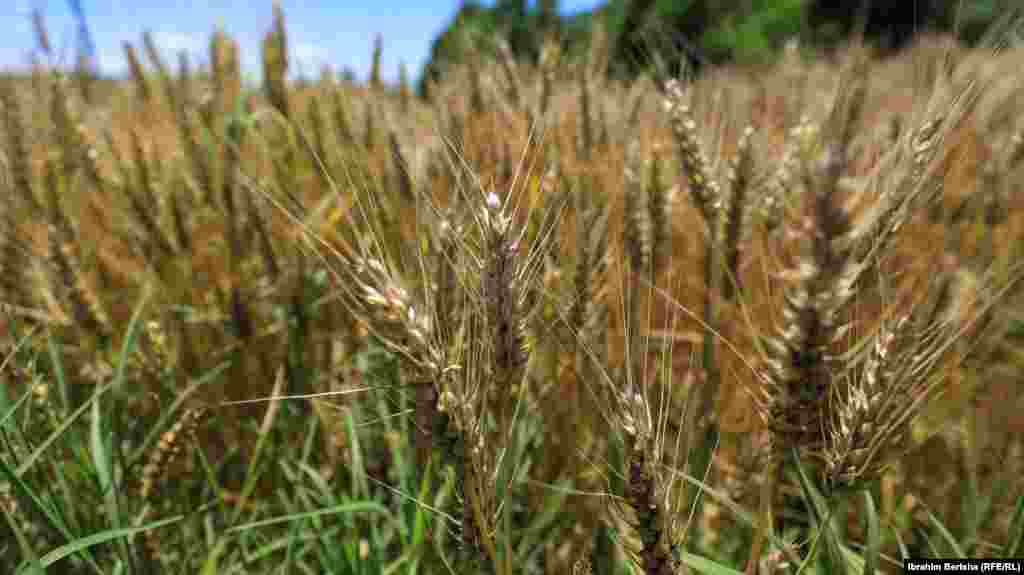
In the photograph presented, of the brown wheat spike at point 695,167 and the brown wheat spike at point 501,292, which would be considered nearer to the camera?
the brown wheat spike at point 501,292

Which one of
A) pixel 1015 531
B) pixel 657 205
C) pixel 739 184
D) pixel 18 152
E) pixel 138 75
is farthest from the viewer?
pixel 138 75

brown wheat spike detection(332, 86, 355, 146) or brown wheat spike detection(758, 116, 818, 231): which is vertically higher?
brown wheat spike detection(332, 86, 355, 146)

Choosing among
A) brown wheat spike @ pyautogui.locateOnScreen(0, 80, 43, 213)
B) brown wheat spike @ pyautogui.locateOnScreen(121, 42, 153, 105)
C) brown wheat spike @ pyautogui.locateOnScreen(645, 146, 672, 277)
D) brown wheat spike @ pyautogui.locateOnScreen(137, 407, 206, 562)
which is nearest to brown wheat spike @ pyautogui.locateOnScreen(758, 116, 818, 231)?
brown wheat spike @ pyautogui.locateOnScreen(645, 146, 672, 277)

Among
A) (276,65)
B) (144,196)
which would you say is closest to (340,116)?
(276,65)

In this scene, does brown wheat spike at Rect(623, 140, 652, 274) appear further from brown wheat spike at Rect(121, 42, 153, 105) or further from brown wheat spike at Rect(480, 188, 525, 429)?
brown wheat spike at Rect(121, 42, 153, 105)

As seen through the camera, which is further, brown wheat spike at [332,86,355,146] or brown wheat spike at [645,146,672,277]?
brown wheat spike at [332,86,355,146]

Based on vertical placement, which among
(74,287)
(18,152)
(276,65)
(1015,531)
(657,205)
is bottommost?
(1015,531)

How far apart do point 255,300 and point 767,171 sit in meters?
1.13

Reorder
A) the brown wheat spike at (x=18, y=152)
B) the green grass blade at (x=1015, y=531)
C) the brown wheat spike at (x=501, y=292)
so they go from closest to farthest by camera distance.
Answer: the brown wheat spike at (x=501, y=292) < the green grass blade at (x=1015, y=531) < the brown wheat spike at (x=18, y=152)

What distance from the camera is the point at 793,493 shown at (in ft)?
3.63

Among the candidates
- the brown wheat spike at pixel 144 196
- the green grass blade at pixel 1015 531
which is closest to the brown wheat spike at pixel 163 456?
the brown wheat spike at pixel 144 196

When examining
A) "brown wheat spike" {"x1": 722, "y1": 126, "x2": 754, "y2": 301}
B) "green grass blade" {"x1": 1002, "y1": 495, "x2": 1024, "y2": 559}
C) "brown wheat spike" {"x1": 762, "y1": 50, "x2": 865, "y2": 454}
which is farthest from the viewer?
"brown wheat spike" {"x1": 722, "y1": 126, "x2": 754, "y2": 301}

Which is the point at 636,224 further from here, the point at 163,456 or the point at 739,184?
the point at 163,456

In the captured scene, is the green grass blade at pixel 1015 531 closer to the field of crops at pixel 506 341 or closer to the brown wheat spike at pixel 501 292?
the field of crops at pixel 506 341
